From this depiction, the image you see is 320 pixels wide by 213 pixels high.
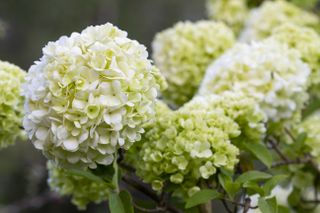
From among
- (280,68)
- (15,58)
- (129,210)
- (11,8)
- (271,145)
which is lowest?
(129,210)

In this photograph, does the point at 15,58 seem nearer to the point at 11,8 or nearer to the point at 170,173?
the point at 11,8

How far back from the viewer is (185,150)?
0.82 meters

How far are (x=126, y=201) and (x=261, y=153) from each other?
Answer: 24 cm

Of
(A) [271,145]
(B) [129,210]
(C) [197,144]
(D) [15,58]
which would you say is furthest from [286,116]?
(D) [15,58]

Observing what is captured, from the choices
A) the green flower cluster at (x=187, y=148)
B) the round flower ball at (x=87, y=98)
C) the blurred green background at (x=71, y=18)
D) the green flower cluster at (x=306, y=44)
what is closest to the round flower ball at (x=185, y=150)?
the green flower cluster at (x=187, y=148)

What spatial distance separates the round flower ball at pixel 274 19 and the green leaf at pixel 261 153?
0.53 meters

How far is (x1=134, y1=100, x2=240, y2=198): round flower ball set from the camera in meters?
0.82

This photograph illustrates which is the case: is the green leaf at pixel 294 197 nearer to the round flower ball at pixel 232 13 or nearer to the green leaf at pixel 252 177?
the green leaf at pixel 252 177

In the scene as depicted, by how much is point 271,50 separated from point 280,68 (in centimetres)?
5

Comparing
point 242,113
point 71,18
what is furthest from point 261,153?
point 71,18

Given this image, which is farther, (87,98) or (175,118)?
(175,118)

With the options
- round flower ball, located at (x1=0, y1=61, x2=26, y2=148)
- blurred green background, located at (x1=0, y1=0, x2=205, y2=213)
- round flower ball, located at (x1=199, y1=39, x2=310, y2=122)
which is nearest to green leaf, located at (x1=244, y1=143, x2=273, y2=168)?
round flower ball, located at (x1=199, y1=39, x2=310, y2=122)

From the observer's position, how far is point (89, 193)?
0.97 metres

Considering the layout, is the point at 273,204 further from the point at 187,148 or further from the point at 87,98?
the point at 87,98
